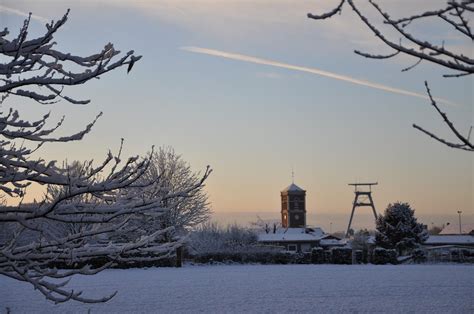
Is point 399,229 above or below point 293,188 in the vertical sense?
below

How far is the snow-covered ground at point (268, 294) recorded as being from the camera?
16891mm

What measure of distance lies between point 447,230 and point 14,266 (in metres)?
98.4

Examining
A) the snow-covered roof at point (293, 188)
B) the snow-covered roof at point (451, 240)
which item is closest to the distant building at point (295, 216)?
the snow-covered roof at point (293, 188)

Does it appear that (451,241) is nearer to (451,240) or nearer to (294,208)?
(451,240)

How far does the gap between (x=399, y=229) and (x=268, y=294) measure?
30.5 meters

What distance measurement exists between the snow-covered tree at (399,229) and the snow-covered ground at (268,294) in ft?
64.7

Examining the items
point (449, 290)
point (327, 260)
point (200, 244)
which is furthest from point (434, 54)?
point (200, 244)

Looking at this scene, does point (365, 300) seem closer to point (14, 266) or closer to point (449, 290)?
point (449, 290)

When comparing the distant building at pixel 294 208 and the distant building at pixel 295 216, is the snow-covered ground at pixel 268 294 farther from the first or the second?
the distant building at pixel 294 208

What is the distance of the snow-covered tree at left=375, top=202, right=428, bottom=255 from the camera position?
1913 inches

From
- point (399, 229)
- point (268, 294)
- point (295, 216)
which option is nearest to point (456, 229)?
point (295, 216)

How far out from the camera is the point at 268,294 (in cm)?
2030

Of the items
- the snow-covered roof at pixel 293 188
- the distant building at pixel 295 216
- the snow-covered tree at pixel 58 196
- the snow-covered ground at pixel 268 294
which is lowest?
the snow-covered ground at pixel 268 294

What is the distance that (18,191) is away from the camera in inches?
199
